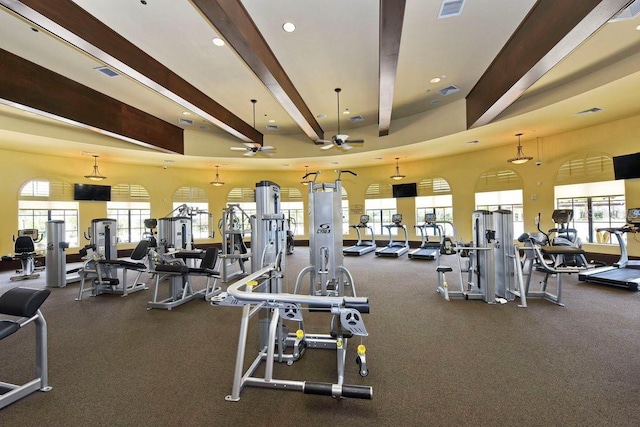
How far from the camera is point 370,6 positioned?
3926 millimetres

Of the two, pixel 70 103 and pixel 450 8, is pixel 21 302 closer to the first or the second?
pixel 70 103

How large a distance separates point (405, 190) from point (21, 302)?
35.8 feet

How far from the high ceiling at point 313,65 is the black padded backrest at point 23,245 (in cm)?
243

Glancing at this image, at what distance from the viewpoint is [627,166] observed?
6.40 metres

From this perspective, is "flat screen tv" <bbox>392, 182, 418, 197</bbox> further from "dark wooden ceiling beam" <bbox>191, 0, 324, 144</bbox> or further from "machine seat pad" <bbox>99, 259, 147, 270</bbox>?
"machine seat pad" <bbox>99, 259, 147, 270</bbox>

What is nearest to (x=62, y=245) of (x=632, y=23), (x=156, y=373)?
(x=156, y=373)

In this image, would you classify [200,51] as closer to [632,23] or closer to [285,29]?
[285,29]

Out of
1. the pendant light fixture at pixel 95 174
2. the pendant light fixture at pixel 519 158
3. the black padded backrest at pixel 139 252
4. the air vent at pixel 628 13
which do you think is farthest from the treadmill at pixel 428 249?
the pendant light fixture at pixel 95 174

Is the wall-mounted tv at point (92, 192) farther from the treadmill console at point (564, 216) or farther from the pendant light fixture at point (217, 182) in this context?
the treadmill console at point (564, 216)

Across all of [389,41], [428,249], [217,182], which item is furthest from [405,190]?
[389,41]

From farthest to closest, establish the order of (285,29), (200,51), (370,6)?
(200,51), (285,29), (370,6)

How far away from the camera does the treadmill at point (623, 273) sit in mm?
5031

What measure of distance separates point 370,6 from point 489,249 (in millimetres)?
3912

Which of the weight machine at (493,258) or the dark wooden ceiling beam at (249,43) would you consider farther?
the weight machine at (493,258)
